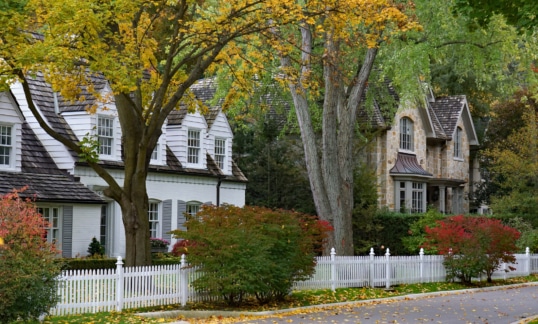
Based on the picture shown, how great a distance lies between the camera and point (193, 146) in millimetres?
35688

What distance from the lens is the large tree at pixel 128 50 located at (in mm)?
18250

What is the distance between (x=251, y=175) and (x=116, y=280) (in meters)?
21.3

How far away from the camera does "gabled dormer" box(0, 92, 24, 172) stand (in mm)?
27547

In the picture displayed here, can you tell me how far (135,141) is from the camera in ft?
72.7

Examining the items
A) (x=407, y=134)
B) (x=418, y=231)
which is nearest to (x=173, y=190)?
(x=418, y=231)

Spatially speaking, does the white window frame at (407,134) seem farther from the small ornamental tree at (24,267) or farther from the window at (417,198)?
the small ornamental tree at (24,267)

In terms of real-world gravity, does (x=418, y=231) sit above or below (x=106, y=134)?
below

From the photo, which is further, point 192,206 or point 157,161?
point 192,206

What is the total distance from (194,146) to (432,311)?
1671 cm

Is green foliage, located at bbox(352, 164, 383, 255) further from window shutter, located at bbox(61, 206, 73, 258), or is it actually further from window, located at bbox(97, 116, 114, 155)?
window shutter, located at bbox(61, 206, 73, 258)

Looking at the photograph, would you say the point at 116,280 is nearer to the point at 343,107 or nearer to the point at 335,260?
the point at 335,260

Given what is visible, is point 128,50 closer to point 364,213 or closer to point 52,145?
point 52,145

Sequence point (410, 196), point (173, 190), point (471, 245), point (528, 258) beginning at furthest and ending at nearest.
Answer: point (410, 196) → point (528, 258) → point (173, 190) → point (471, 245)

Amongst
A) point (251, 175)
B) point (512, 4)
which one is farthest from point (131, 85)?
point (251, 175)
